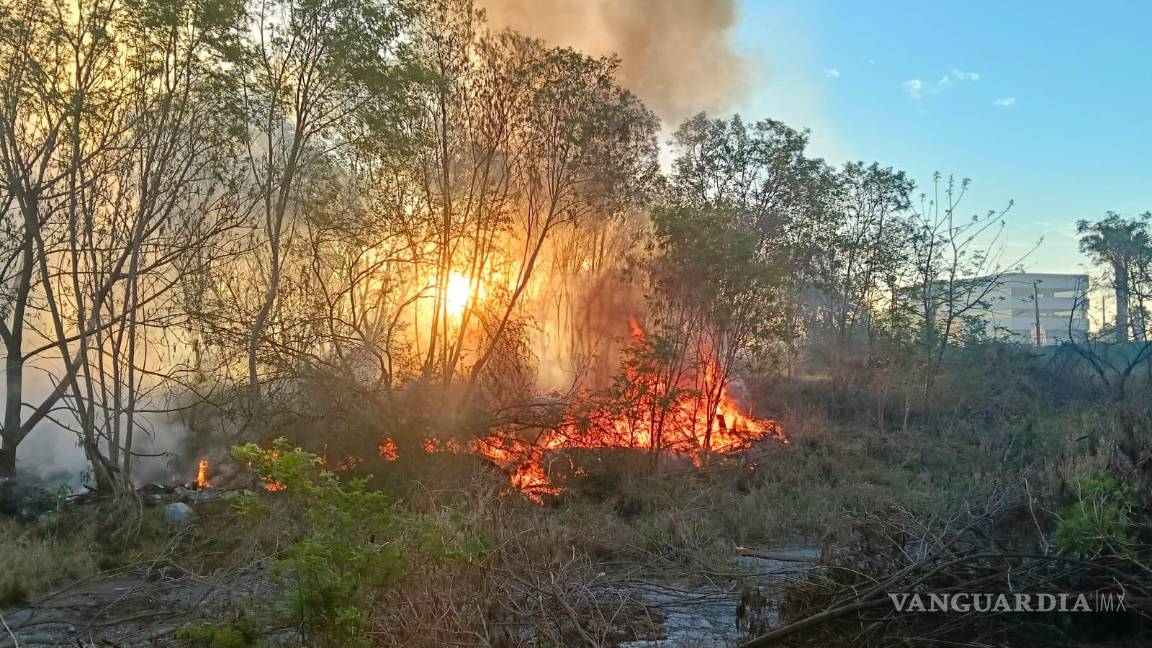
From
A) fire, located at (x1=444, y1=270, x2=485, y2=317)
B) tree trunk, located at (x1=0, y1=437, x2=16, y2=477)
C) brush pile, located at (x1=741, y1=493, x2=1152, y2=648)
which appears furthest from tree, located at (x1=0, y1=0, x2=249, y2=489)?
brush pile, located at (x1=741, y1=493, x2=1152, y2=648)

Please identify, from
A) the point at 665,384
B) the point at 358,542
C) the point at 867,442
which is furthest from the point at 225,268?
the point at 867,442

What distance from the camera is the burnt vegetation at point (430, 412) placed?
5.16 metres

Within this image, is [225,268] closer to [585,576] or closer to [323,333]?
[323,333]

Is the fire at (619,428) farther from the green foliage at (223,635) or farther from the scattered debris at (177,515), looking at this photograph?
the green foliage at (223,635)

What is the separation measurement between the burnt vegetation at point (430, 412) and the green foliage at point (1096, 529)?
0.03 meters

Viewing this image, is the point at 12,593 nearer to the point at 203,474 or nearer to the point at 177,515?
the point at 177,515

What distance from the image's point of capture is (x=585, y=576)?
6.70 metres

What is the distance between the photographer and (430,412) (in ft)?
44.4

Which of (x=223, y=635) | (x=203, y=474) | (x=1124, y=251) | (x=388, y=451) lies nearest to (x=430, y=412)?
(x=388, y=451)

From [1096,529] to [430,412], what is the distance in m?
10.5

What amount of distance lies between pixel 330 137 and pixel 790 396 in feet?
59.1

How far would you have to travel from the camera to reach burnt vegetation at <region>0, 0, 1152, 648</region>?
16.9 feet

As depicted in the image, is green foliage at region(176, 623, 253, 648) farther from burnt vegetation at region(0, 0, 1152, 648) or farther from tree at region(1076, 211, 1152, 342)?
tree at region(1076, 211, 1152, 342)

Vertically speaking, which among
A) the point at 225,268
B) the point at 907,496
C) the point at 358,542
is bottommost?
the point at 907,496
